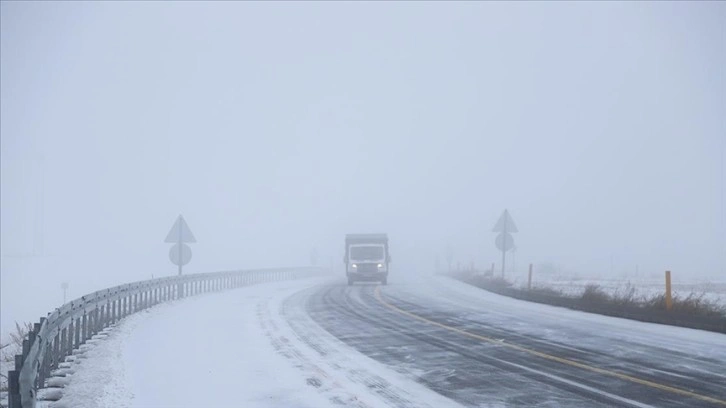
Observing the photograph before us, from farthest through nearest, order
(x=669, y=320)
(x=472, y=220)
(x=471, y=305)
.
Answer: (x=472, y=220) < (x=471, y=305) < (x=669, y=320)

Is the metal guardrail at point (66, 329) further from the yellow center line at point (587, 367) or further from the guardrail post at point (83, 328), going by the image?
the yellow center line at point (587, 367)

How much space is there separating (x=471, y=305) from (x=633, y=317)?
586 cm

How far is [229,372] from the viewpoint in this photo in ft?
34.8

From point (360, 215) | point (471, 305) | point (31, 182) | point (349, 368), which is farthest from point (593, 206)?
point (349, 368)

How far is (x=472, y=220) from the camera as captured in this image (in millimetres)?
174125

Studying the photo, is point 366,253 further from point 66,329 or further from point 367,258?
point 66,329

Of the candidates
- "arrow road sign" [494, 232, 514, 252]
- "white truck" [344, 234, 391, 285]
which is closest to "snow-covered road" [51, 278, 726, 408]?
"arrow road sign" [494, 232, 514, 252]

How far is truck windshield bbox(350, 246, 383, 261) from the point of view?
1577 inches

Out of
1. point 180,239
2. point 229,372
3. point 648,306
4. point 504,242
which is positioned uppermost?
point 504,242

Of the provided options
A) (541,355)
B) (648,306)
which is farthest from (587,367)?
(648,306)

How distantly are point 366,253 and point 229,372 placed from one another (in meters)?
29.8

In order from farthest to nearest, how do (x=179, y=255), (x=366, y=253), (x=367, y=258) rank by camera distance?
(x=366, y=253), (x=367, y=258), (x=179, y=255)

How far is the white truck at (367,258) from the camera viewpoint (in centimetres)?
3950

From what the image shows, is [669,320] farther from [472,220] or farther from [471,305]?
[472,220]
